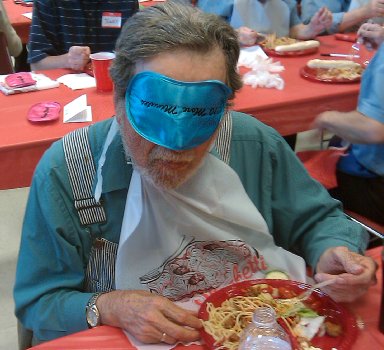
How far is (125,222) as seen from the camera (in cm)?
125

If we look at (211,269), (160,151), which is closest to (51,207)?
(160,151)

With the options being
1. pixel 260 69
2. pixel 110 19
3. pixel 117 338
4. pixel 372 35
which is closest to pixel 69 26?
pixel 110 19

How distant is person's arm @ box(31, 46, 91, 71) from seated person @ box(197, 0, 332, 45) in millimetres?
967

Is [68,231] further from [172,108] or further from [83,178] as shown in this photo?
[172,108]

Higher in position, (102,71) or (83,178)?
(83,178)

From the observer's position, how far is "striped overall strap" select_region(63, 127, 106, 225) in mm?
1273

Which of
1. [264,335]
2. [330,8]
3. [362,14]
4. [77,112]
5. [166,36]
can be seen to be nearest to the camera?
[264,335]

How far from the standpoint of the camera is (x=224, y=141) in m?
1.41

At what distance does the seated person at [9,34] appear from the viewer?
3.24m

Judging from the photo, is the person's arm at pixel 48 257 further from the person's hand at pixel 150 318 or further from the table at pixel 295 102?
the table at pixel 295 102

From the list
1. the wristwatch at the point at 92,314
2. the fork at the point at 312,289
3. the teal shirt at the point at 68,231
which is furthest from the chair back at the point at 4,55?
the fork at the point at 312,289

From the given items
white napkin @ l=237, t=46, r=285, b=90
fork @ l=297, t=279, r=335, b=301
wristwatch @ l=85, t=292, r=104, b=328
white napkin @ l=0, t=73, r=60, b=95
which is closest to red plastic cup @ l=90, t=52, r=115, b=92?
white napkin @ l=0, t=73, r=60, b=95

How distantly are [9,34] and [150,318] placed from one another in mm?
2756

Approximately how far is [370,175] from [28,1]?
3301 mm
